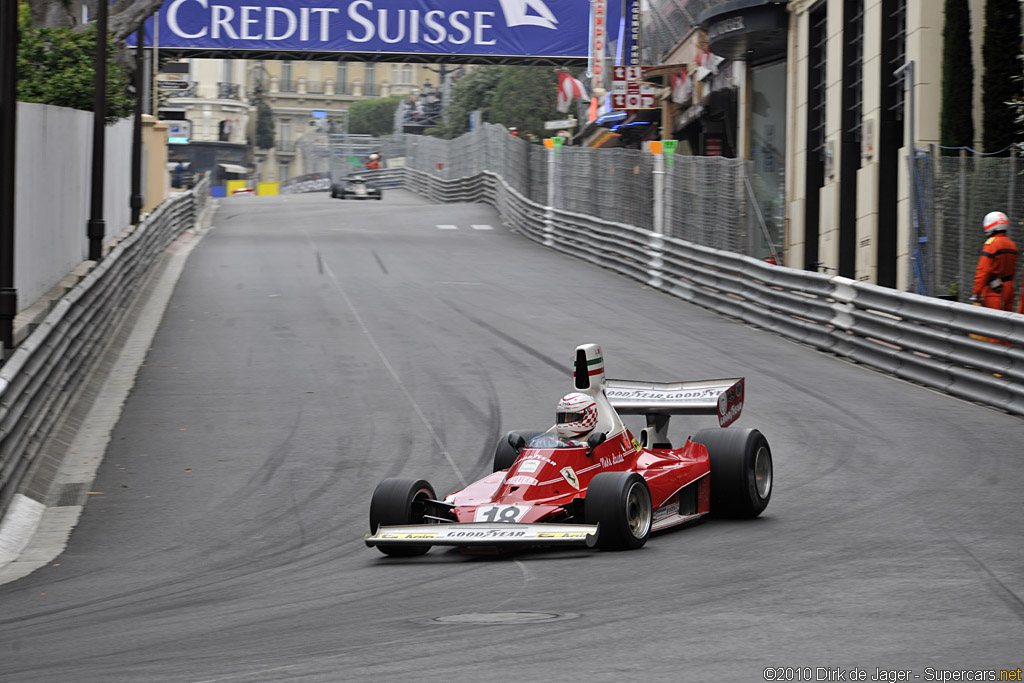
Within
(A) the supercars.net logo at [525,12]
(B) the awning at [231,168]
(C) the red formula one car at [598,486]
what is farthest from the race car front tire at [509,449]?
(B) the awning at [231,168]

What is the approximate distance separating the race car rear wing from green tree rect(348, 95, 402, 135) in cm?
13218

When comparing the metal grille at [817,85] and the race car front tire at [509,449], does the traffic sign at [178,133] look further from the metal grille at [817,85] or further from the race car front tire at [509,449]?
the race car front tire at [509,449]

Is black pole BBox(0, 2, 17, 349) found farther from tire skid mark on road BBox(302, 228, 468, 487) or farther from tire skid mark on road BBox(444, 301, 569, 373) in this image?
tire skid mark on road BBox(444, 301, 569, 373)

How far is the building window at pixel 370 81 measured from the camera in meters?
153

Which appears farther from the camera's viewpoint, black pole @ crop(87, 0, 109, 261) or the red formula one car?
black pole @ crop(87, 0, 109, 261)

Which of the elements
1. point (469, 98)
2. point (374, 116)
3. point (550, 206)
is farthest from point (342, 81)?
point (550, 206)

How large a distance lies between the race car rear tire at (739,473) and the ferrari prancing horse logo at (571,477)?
3.78 ft

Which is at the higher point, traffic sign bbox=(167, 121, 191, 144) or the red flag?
traffic sign bbox=(167, 121, 191, 144)

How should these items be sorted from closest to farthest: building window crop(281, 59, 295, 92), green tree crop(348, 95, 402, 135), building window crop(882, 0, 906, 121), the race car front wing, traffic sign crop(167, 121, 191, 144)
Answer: the race car front wing < building window crop(882, 0, 906, 121) < traffic sign crop(167, 121, 191, 144) < green tree crop(348, 95, 402, 135) < building window crop(281, 59, 295, 92)

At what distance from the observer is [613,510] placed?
7.97 m

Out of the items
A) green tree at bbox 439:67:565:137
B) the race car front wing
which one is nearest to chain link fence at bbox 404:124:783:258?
the race car front wing

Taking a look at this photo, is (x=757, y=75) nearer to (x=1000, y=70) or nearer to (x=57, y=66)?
(x=1000, y=70)

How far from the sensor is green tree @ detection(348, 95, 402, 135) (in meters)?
141

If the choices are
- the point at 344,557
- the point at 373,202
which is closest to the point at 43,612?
the point at 344,557
